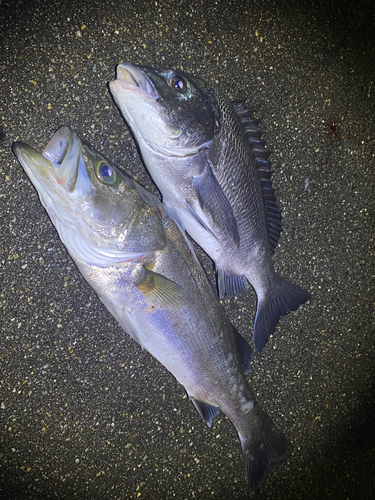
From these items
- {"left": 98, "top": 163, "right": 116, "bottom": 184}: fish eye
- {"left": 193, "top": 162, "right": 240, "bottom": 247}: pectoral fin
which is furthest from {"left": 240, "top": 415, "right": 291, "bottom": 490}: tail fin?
{"left": 98, "top": 163, "right": 116, "bottom": 184}: fish eye

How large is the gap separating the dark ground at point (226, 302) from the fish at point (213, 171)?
11.8 inches

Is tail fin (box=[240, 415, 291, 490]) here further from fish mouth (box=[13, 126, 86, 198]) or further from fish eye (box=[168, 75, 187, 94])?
fish eye (box=[168, 75, 187, 94])

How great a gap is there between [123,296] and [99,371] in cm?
72

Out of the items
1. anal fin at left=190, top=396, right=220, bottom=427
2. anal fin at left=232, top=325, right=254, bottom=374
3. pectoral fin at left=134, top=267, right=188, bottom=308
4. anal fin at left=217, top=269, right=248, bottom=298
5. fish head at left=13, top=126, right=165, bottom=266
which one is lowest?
anal fin at left=190, top=396, right=220, bottom=427

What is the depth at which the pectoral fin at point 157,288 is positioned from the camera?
163 cm

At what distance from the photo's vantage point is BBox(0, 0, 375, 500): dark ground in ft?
6.20

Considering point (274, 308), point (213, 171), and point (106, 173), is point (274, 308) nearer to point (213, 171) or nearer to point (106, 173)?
point (213, 171)

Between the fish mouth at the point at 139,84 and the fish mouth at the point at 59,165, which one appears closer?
the fish mouth at the point at 59,165

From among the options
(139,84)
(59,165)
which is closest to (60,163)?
(59,165)

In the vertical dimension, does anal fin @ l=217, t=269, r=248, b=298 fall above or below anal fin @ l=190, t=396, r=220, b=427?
above

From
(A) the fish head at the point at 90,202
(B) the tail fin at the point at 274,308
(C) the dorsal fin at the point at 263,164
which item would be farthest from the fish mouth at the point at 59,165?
(B) the tail fin at the point at 274,308

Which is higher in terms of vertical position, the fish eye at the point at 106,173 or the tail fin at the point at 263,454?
the fish eye at the point at 106,173

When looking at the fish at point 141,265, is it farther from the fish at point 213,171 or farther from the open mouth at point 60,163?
the fish at point 213,171

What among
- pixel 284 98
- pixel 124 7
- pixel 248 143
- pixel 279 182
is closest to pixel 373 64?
pixel 284 98
